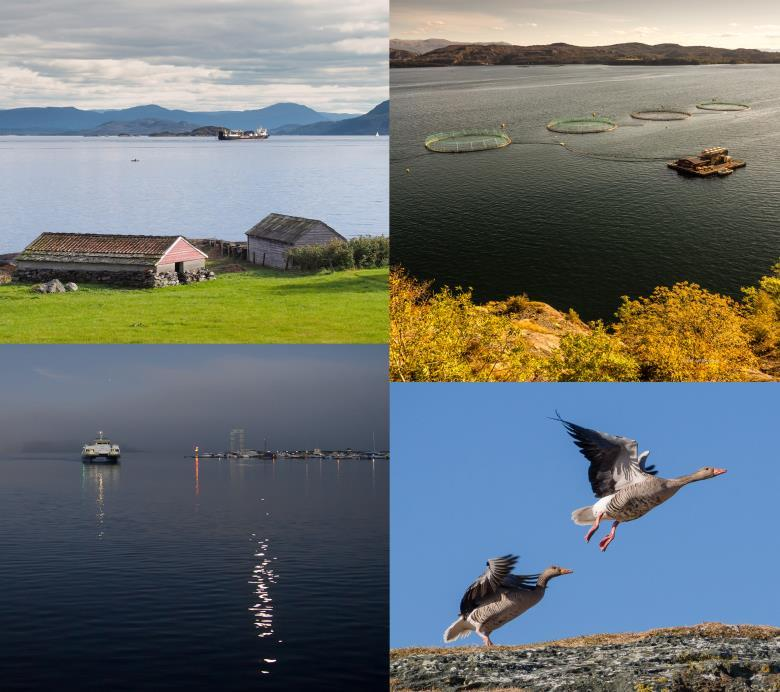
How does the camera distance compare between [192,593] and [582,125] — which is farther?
[582,125]

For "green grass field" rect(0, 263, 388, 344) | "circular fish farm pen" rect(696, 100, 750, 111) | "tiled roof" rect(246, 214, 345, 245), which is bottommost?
"green grass field" rect(0, 263, 388, 344)

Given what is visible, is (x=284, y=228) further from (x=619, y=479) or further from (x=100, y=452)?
(x=100, y=452)

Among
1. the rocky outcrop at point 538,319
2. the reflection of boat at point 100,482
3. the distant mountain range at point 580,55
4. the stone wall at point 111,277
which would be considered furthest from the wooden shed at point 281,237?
the reflection of boat at point 100,482

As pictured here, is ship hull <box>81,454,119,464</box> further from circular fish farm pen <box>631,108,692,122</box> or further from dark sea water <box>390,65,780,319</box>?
circular fish farm pen <box>631,108,692,122</box>

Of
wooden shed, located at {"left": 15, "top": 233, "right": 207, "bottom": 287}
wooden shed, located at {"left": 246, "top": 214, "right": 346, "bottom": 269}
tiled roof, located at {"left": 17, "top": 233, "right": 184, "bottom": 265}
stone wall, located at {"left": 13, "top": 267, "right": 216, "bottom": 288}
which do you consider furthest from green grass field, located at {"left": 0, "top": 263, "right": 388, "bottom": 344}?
A: wooden shed, located at {"left": 246, "top": 214, "right": 346, "bottom": 269}

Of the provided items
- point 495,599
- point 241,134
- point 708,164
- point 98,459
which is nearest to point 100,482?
point 98,459

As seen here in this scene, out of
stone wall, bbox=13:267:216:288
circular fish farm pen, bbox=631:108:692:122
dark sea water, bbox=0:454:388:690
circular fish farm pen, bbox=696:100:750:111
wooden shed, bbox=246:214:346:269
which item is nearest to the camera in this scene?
dark sea water, bbox=0:454:388:690

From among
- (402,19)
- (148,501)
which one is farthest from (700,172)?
(148,501)

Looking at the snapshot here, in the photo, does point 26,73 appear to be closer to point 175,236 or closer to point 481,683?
point 175,236
